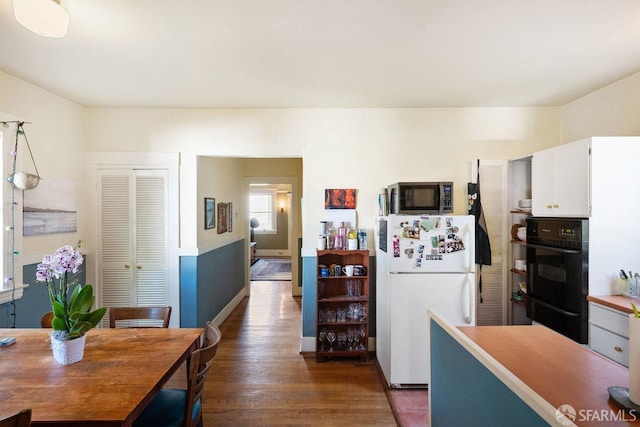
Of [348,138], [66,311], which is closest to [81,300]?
[66,311]

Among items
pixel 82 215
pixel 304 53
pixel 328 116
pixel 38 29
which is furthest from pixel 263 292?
pixel 38 29

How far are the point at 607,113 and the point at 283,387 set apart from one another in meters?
3.63

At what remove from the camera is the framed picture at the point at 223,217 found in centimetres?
411

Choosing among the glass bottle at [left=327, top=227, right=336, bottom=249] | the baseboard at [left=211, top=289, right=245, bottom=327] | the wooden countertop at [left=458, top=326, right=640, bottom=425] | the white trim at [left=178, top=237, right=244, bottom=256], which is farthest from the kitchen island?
the baseboard at [left=211, top=289, right=245, bottom=327]

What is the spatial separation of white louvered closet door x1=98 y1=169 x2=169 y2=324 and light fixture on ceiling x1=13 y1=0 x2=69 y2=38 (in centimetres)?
190

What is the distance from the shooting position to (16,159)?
242 centimetres

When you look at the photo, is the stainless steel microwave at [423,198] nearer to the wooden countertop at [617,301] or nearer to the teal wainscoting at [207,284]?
the wooden countertop at [617,301]

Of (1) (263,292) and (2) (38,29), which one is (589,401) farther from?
(1) (263,292)

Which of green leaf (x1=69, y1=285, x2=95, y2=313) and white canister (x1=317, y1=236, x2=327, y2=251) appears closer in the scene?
green leaf (x1=69, y1=285, x2=95, y2=313)

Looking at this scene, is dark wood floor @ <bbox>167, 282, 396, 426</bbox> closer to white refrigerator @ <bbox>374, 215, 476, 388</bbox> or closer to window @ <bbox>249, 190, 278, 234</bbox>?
white refrigerator @ <bbox>374, 215, 476, 388</bbox>

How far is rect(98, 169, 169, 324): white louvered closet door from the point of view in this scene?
3199mm

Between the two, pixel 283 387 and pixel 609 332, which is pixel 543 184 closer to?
pixel 609 332

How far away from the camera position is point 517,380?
2.92 feet

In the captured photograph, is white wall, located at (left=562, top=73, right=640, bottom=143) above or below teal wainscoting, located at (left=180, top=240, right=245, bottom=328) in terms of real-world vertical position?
above
